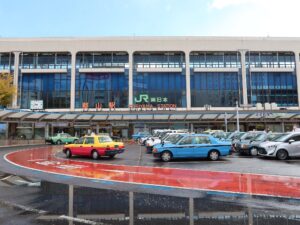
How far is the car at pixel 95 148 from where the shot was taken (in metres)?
19.0

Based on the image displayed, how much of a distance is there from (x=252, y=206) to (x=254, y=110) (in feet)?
153

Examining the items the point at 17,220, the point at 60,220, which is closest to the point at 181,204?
the point at 60,220

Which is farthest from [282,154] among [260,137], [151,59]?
[151,59]

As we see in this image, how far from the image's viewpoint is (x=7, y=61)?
178ft

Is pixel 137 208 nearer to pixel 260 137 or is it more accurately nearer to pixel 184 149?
pixel 184 149

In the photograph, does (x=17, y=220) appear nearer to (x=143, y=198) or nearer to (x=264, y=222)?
(x=143, y=198)

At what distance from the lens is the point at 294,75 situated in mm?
54344

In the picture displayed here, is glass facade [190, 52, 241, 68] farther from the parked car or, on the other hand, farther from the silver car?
the silver car

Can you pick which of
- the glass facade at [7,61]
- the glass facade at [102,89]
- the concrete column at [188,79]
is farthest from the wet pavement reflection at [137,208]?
the glass facade at [7,61]

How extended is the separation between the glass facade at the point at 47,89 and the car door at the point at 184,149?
39176 millimetres

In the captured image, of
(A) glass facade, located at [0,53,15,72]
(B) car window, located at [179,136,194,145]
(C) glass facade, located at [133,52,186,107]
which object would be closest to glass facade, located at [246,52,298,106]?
(C) glass facade, located at [133,52,186,107]

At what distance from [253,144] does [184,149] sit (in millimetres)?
5717

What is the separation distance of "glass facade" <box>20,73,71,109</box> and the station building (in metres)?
Answer: 0.18

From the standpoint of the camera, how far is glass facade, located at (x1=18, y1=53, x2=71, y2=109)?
5281 centimetres
